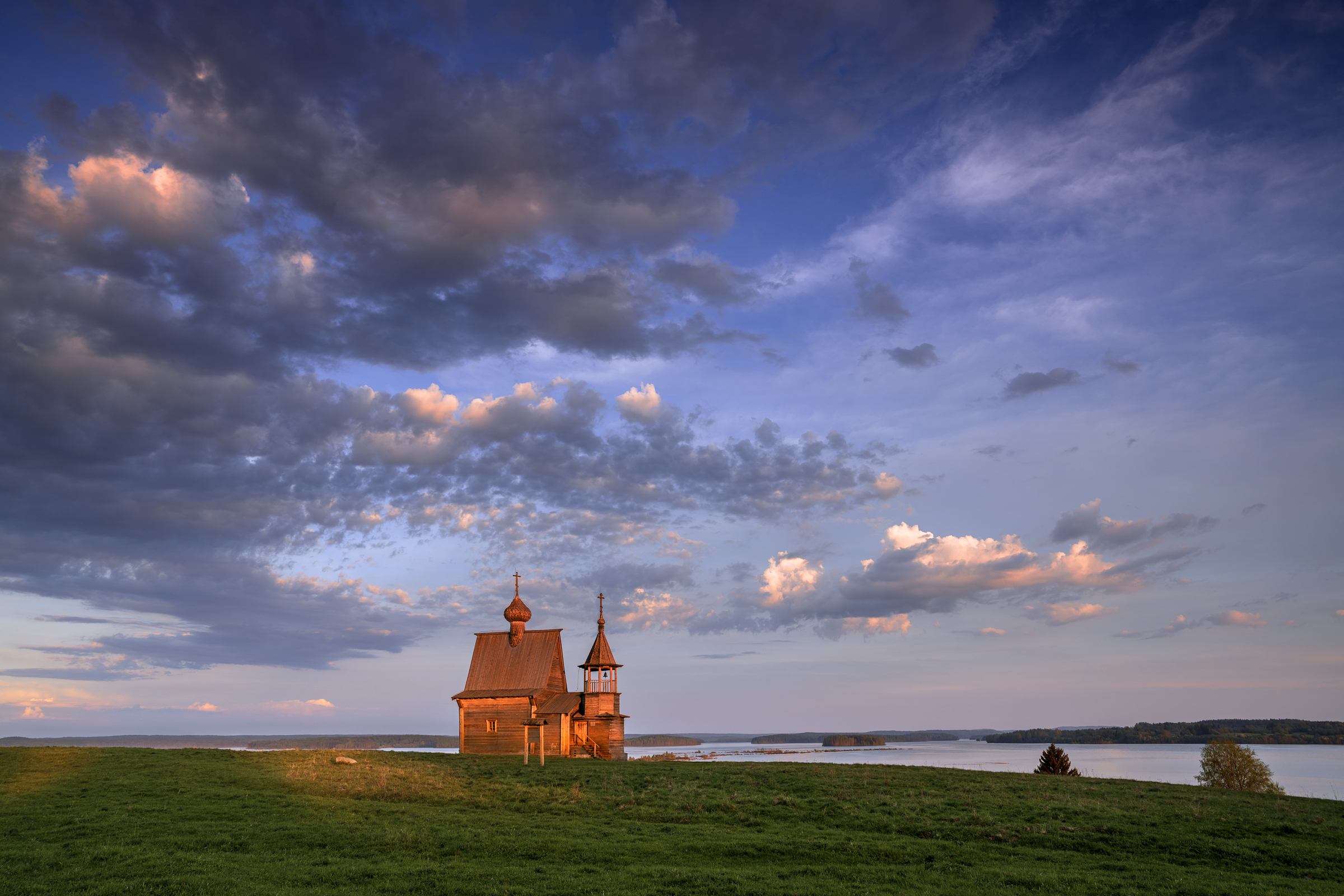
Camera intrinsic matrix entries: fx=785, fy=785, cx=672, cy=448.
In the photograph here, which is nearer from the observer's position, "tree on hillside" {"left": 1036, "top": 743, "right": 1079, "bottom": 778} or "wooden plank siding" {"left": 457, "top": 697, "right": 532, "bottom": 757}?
"tree on hillside" {"left": 1036, "top": 743, "right": 1079, "bottom": 778}

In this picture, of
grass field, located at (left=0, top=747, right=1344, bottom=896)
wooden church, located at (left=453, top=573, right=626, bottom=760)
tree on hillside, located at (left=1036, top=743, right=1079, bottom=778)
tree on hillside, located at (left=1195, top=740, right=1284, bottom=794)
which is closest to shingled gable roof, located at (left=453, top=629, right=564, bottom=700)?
wooden church, located at (left=453, top=573, right=626, bottom=760)

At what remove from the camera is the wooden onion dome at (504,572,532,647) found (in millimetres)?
58500

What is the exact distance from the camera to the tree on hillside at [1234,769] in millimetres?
47250

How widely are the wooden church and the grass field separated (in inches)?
724

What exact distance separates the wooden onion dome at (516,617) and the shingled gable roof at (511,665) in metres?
0.41

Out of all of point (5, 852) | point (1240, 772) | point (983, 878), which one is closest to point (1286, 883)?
point (983, 878)

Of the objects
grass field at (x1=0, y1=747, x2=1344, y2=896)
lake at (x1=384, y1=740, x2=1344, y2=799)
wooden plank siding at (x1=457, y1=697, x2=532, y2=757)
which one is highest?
grass field at (x1=0, y1=747, x2=1344, y2=896)

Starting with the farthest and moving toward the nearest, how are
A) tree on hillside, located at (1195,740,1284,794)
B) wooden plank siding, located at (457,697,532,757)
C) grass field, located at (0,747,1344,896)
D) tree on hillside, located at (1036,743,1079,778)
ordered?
1. wooden plank siding, located at (457,697,532,757)
2. tree on hillside, located at (1036,743,1079,778)
3. tree on hillside, located at (1195,740,1284,794)
4. grass field, located at (0,747,1344,896)

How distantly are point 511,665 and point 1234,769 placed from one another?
4714 cm

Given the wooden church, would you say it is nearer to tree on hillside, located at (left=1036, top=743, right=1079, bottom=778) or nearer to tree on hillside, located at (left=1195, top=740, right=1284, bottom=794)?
tree on hillside, located at (left=1036, top=743, right=1079, bottom=778)

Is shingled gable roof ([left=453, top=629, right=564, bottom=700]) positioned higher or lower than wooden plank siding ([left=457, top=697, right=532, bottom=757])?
higher

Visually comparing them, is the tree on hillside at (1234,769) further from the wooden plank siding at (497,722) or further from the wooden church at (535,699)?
the wooden plank siding at (497,722)

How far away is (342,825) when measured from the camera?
74.0 ft

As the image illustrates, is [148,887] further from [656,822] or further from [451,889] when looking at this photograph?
[656,822]
